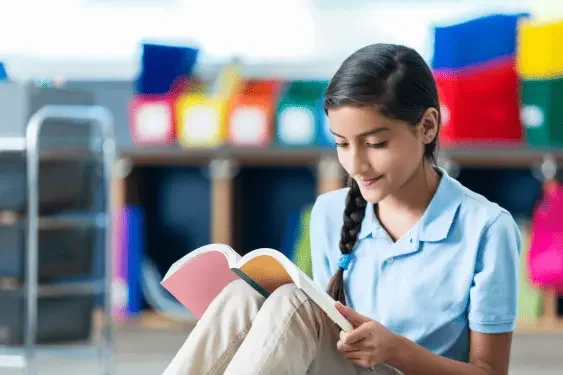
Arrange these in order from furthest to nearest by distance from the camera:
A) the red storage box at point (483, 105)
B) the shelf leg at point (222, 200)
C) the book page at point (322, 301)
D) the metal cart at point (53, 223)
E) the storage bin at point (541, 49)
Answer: the shelf leg at point (222, 200)
the red storage box at point (483, 105)
the storage bin at point (541, 49)
the metal cart at point (53, 223)
the book page at point (322, 301)

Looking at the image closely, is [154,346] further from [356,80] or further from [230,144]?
[356,80]

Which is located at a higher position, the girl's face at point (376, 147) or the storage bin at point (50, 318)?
the girl's face at point (376, 147)

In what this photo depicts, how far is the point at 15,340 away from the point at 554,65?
6.63ft

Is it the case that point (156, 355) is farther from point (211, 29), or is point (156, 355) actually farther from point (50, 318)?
point (211, 29)

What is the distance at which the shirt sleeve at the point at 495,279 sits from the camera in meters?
1.42

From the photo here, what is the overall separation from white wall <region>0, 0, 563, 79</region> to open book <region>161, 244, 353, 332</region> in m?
2.43

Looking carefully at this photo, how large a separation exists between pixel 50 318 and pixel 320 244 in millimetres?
1637

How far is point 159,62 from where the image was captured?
3.58 m

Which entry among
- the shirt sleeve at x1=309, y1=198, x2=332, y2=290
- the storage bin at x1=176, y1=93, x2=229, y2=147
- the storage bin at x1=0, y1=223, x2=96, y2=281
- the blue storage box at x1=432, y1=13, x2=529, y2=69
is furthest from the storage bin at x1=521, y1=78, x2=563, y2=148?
the shirt sleeve at x1=309, y1=198, x2=332, y2=290

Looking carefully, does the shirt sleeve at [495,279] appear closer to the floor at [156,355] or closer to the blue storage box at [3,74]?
the floor at [156,355]

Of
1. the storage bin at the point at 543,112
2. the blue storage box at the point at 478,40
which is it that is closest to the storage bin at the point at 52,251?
the blue storage box at the point at 478,40

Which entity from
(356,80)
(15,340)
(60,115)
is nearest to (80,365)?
(15,340)

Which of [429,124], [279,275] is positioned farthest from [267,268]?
[429,124]

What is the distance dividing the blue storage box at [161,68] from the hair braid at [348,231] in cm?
211
